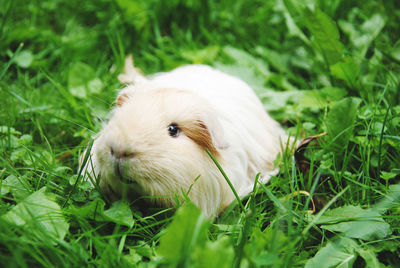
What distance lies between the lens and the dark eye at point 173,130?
192cm

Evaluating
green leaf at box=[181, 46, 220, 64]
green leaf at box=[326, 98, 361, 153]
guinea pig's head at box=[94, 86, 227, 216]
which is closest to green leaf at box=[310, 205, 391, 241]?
green leaf at box=[326, 98, 361, 153]

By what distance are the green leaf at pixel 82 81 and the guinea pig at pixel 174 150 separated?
93 centimetres

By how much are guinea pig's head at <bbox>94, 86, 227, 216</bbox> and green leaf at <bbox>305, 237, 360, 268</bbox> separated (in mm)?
640

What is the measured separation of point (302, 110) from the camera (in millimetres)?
2861

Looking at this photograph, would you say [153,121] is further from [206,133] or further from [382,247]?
[382,247]

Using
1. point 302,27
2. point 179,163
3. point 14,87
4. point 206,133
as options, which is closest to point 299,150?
point 206,133

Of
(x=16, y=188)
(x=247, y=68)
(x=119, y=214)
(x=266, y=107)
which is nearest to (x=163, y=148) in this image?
(x=119, y=214)

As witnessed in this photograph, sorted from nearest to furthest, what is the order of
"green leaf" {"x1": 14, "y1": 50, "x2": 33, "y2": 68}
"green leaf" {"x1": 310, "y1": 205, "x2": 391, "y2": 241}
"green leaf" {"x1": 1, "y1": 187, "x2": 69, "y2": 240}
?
"green leaf" {"x1": 1, "y1": 187, "x2": 69, "y2": 240} → "green leaf" {"x1": 310, "y1": 205, "x2": 391, "y2": 241} → "green leaf" {"x1": 14, "y1": 50, "x2": 33, "y2": 68}

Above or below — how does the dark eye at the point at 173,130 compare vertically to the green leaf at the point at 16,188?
above

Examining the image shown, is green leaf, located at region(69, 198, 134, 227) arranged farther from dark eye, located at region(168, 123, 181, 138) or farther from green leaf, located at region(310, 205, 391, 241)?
green leaf, located at region(310, 205, 391, 241)

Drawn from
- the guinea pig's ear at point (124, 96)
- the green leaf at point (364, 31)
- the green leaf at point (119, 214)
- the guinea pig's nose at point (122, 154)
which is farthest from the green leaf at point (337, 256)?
the green leaf at point (364, 31)

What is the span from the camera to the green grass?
1599mm

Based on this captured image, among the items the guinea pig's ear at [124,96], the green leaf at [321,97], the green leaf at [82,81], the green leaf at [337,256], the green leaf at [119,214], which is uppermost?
the guinea pig's ear at [124,96]

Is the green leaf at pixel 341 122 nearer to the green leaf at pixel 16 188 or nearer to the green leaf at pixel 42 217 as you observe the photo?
the green leaf at pixel 42 217
